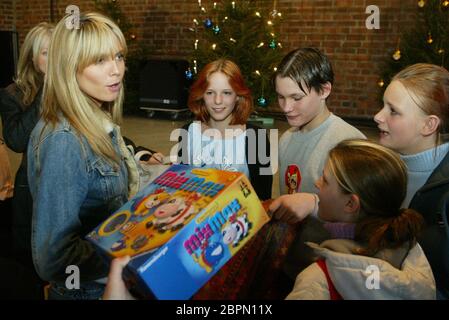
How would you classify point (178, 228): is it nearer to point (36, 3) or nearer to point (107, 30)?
point (107, 30)

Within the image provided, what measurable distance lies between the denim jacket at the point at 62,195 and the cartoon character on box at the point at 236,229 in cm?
42

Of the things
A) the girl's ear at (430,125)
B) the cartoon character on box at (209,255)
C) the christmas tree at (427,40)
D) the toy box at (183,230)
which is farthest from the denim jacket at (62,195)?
the christmas tree at (427,40)

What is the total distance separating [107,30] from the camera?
3.65 ft

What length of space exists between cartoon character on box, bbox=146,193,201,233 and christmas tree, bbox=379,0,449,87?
480cm

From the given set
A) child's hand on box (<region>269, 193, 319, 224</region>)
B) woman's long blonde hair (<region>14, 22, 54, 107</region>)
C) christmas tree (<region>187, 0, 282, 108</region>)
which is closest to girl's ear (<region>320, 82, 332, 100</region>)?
child's hand on box (<region>269, 193, 319, 224</region>)

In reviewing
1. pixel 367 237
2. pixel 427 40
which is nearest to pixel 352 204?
pixel 367 237

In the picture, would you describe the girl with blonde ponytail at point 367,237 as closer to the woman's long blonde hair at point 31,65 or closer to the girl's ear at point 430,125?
the girl's ear at point 430,125

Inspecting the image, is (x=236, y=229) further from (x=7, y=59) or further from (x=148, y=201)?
(x=7, y=59)

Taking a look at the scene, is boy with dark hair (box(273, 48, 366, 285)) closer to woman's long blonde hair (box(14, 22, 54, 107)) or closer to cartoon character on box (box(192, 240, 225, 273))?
cartoon character on box (box(192, 240, 225, 273))

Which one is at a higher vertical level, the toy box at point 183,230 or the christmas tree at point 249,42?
the christmas tree at point 249,42

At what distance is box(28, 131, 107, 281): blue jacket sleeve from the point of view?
0.97m

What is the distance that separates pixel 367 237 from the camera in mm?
994

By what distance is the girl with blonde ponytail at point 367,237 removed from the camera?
35.4 inches
